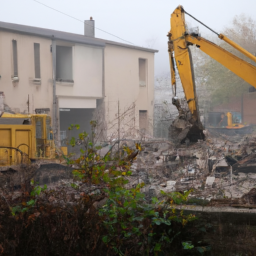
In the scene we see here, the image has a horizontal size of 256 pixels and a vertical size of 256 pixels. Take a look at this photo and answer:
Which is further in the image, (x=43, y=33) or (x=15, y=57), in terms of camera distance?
(x=43, y=33)

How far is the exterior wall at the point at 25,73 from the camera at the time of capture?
1845cm

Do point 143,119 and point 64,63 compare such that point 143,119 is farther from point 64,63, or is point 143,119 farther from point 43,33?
point 43,33

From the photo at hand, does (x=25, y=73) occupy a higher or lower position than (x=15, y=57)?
lower

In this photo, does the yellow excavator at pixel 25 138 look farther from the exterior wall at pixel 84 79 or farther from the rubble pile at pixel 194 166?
the exterior wall at pixel 84 79

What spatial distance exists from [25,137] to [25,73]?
10.1 metres

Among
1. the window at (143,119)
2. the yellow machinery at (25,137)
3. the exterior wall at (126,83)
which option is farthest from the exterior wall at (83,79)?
the yellow machinery at (25,137)

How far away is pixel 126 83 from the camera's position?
2498cm

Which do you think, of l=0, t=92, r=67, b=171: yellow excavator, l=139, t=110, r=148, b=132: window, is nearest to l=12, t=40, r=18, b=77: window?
l=0, t=92, r=67, b=171: yellow excavator

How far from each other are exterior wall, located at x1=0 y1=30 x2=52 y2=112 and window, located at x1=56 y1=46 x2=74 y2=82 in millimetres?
1633

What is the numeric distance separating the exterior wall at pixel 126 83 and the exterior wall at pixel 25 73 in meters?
4.06

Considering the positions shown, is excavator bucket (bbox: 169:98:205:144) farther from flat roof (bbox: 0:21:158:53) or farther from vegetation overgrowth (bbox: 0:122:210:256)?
flat roof (bbox: 0:21:158:53)

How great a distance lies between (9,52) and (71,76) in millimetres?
4241

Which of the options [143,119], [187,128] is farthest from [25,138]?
[143,119]

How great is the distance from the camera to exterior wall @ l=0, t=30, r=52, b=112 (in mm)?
18453
